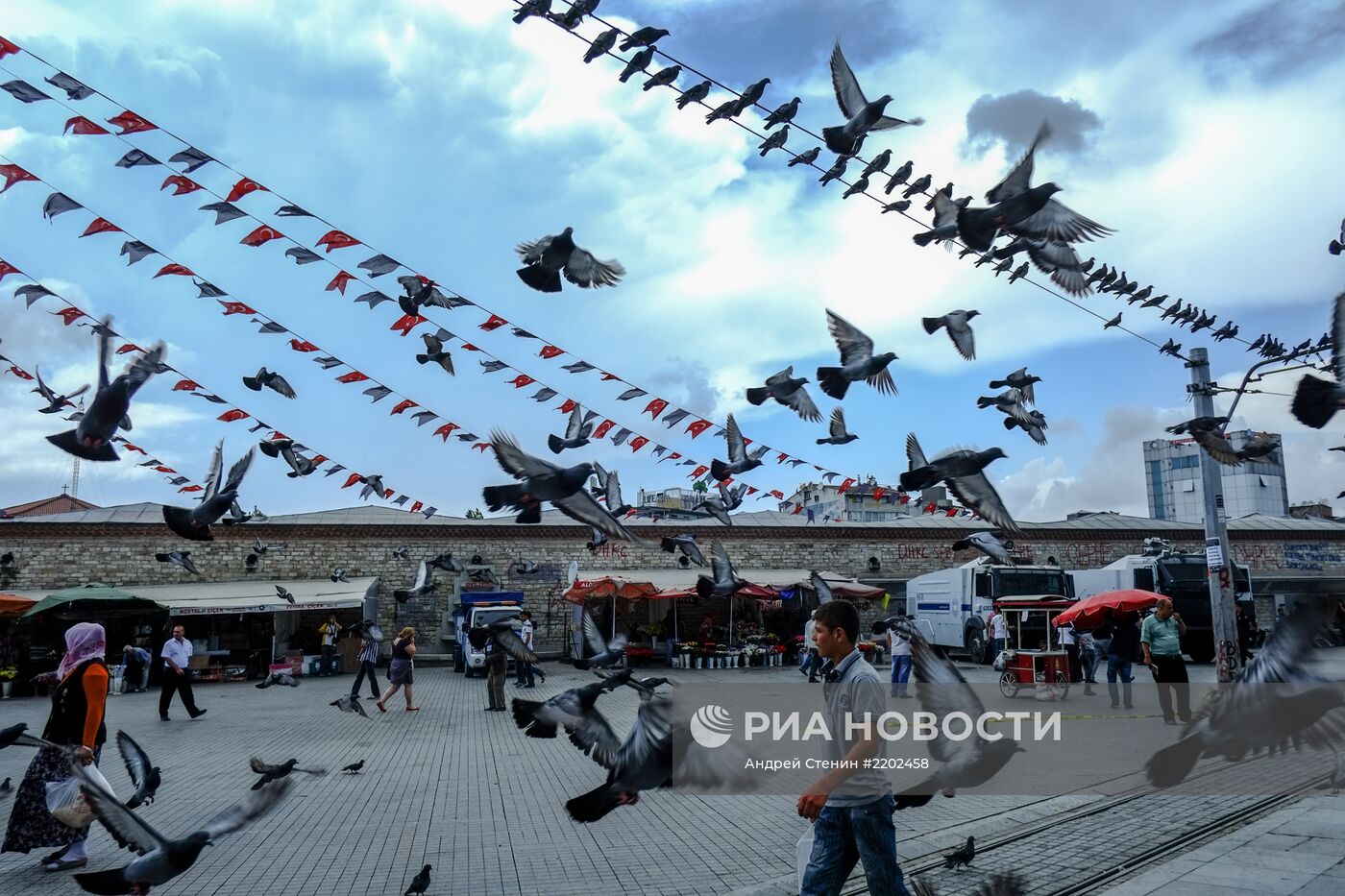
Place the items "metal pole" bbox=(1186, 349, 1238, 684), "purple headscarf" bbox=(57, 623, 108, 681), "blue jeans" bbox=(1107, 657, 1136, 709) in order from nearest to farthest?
"purple headscarf" bbox=(57, 623, 108, 681) < "blue jeans" bbox=(1107, 657, 1136, 709) < "metal pole" bbox=(1186, 349, 1238, 684)

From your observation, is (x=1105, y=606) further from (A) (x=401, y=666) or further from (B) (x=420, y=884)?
(B) (x=420, y=884)

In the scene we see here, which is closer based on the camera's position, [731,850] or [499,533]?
[731,850]

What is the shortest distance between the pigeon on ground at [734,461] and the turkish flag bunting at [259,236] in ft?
16.2

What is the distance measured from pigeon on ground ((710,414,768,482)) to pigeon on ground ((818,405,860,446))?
37.7 inches

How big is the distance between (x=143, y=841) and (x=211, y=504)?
3077 mm

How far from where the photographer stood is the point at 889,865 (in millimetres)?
3611

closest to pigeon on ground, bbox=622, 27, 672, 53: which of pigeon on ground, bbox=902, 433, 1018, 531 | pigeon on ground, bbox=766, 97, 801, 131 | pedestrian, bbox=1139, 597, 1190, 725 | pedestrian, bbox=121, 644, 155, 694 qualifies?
pigeon on ground, bbox=766, 97, 801, 131

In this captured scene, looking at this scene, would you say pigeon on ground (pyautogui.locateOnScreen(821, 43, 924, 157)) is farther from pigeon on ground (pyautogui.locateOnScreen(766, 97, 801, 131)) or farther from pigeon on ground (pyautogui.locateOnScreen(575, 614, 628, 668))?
pigeon on ground (pyautogui.locateOnScreen(575, 614, 628, 668))

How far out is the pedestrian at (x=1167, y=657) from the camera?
1054 cm

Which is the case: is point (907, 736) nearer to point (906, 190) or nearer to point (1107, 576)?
point (906, 190)

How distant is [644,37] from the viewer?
629 cm

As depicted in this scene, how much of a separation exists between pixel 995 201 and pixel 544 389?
7.62 meters

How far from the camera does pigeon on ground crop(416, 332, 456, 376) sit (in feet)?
→ 32.2

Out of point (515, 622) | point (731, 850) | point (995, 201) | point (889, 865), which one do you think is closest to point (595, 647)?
point (731, 850)
